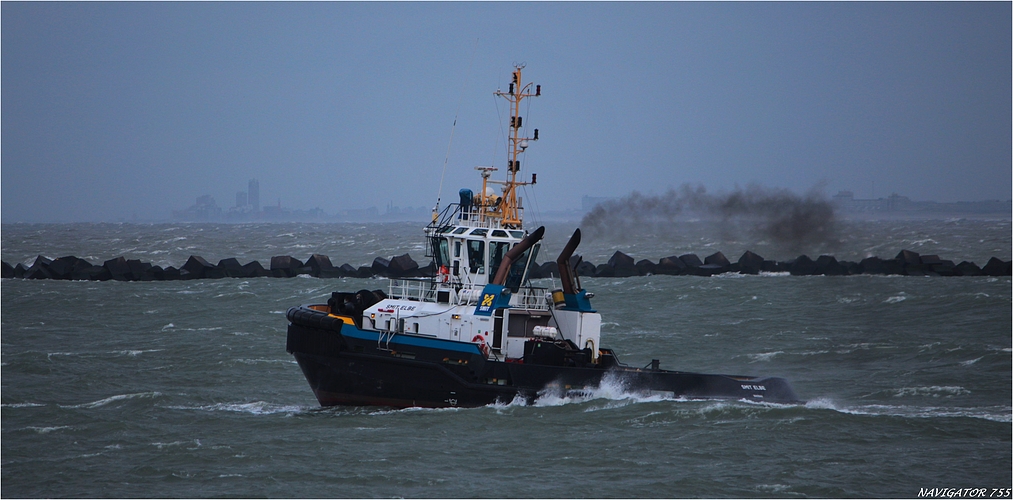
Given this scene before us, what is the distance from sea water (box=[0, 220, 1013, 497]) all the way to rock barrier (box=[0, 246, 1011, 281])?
13453mm

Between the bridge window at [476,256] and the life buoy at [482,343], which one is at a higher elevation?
the bridge window at [476,256]

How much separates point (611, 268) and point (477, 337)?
31.4m

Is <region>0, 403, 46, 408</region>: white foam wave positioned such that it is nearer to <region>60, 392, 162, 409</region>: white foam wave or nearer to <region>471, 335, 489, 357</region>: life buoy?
<region>60, 392, 162, 409</region>: white foam wave

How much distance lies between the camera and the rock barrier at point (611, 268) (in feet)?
156

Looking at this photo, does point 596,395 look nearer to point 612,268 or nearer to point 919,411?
point 919,411

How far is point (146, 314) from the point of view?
35938 millimetres

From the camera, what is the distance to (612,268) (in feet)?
164

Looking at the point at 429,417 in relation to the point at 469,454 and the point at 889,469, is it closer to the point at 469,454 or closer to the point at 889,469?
the point at 469,454

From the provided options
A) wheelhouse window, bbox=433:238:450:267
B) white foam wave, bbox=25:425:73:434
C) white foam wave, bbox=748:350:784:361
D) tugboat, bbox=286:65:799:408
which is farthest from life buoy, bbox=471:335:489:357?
white foam wave, bbox=748:350:784:361

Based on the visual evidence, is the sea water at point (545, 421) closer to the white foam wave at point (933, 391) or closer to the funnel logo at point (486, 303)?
the white foam wave at point (933, 391)

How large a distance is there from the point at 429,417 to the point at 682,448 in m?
4.69

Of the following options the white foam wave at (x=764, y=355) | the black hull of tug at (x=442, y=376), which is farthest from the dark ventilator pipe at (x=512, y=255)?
the white foam wave at (x=764, y=355)

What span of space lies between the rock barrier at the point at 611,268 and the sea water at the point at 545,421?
13.5 metres

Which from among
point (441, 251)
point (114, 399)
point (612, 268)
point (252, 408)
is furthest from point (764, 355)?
point (612, 268)
